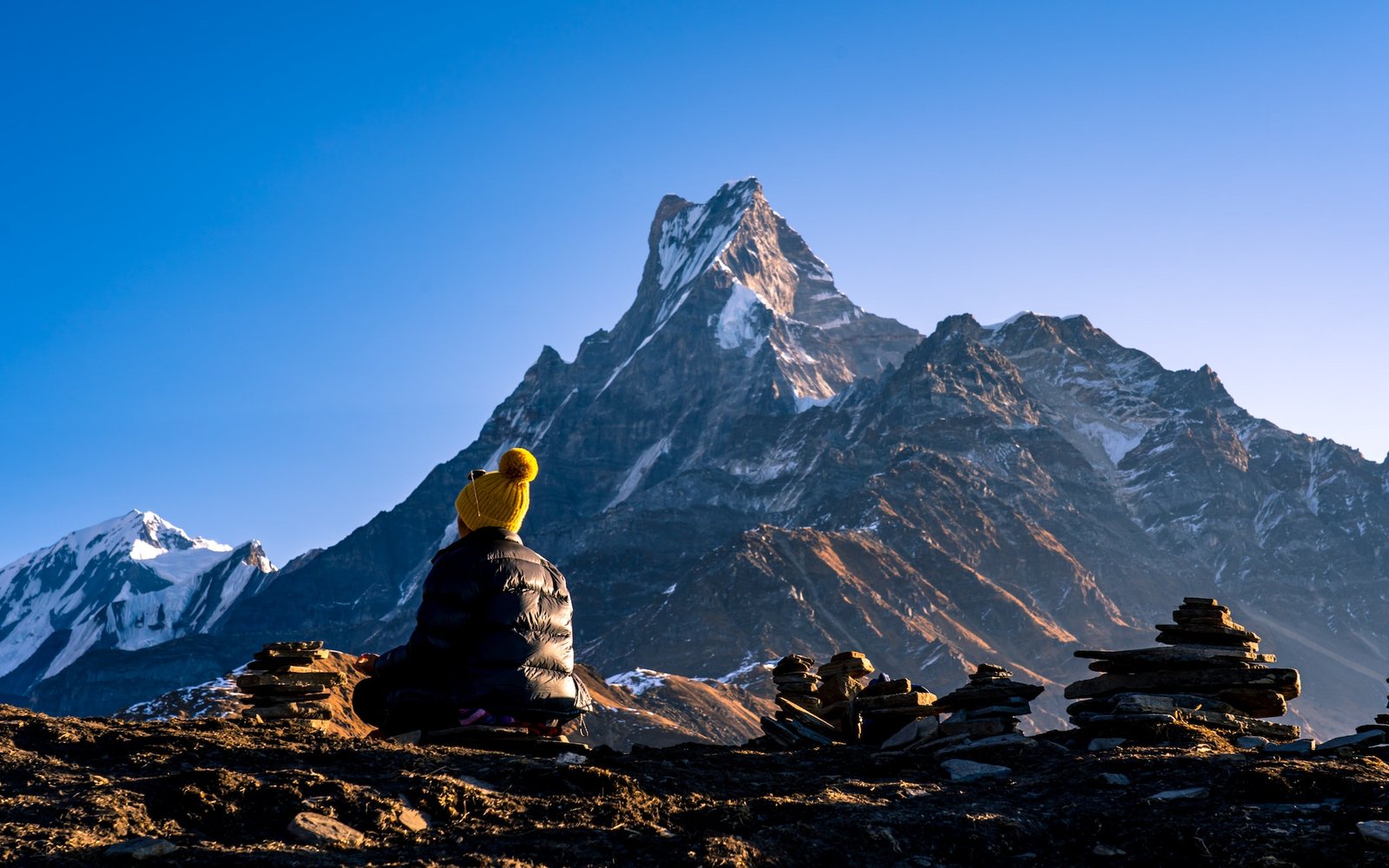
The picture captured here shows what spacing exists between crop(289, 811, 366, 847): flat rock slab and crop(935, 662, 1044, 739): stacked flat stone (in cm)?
827

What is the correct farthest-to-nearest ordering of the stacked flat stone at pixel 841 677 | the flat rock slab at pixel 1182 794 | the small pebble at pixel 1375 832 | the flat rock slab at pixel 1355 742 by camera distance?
1. the stacked flat stone at pixel 841 677
2. the flat rock slab at pixel 1355 742
3. the flat rock slab at pixel 1182 794
4. the small pebble at pixel 1375 832

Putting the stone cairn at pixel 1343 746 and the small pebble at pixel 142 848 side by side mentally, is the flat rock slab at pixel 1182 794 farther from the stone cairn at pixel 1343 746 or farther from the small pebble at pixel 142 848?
the small pebble at pixel 142 848

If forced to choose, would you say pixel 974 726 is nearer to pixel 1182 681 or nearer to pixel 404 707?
Result: pixel 1182 681

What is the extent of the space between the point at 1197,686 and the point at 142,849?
13301 mm

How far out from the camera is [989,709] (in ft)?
58.9

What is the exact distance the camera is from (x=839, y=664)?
28.9 metres

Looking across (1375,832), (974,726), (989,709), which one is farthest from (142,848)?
(989,709)

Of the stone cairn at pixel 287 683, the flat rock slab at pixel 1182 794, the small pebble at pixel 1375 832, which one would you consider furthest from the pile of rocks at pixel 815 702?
the small pebble at pixel 1375 832

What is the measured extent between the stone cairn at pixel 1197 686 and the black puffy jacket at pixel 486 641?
20.7ft

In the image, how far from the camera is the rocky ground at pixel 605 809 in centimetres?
1065

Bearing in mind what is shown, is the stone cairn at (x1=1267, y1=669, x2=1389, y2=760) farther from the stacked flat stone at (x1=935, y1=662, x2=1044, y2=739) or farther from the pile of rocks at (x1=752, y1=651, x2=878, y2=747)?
the pile of rocks at (x1=752, y1=651, x2=878, y2=747)

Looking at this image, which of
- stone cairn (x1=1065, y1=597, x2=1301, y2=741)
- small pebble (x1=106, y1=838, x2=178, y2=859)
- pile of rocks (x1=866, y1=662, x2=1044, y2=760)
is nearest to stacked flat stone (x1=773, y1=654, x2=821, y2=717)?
pile of rocks (x1=866, y1=662, x2=1044, y2=760)

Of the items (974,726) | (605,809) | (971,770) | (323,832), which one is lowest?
(323,832)

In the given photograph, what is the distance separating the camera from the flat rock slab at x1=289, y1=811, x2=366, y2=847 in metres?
10.8
